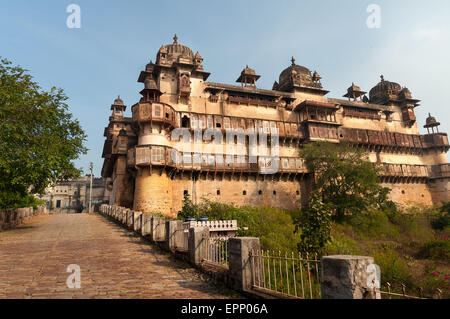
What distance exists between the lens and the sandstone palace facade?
94.8 ft

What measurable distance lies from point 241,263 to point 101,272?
404cm

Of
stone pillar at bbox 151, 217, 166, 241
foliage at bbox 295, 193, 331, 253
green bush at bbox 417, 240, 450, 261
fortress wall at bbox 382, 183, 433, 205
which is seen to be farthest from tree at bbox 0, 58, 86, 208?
fortress wall at bbox 382, 183, 433, 205

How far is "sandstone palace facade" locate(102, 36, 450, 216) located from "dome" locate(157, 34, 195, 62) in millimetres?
126

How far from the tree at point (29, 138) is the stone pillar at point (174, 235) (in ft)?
30.3

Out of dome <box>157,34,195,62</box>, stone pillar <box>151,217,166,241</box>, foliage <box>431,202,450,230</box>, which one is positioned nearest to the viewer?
stone pillar <box>151,217,166,241</box>

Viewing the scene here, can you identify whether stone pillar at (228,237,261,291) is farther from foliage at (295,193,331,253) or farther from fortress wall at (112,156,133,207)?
fortress wall at (112,156,133,207)

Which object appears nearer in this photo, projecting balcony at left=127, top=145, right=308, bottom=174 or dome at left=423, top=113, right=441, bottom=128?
projecting balcony at left=127, top=145, right=308, bottom=174

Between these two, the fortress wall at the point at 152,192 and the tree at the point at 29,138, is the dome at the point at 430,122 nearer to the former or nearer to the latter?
the fortress wall at the point at 152,192

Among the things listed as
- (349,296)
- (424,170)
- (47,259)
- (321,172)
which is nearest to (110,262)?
(47,259)

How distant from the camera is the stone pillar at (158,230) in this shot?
11845 mm

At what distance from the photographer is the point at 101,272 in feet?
24.8

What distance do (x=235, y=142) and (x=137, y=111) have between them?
37.8 feet

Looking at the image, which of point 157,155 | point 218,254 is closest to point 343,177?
point 157,155
